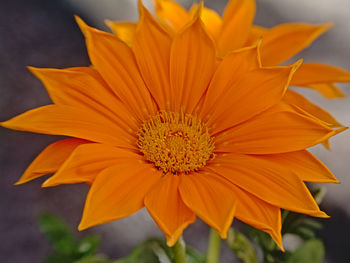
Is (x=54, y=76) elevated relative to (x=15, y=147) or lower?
elevated

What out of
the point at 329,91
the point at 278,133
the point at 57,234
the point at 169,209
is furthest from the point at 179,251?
the point at 329,91

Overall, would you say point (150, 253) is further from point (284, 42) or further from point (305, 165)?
point (284, 42)

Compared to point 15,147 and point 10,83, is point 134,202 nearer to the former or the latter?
point 15,147

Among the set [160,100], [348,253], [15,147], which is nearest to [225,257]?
[348,253]

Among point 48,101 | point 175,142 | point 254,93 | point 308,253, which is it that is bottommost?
point 48,101

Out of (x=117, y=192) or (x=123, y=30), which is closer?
(x=117, y=192)

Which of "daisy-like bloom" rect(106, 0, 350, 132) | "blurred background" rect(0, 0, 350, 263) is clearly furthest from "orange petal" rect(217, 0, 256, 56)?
"blurred background" rect(0, 0, 350, 263)

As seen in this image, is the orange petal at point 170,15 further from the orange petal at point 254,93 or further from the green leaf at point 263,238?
the green leaf at point 263,238

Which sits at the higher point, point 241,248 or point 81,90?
point 81,90
